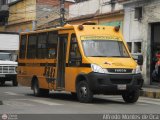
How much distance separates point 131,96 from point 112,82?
1.69 meters

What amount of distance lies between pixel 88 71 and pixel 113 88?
1.03m

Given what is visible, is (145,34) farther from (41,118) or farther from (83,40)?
(41,118)

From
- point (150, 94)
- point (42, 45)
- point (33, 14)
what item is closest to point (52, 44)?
point (42, 45)

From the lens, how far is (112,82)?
656 inches

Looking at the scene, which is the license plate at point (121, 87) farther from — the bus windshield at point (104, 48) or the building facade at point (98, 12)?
the building facade at point (98, 12)

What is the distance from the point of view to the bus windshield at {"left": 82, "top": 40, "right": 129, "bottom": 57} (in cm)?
1748

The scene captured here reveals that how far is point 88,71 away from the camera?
1681 centimetres

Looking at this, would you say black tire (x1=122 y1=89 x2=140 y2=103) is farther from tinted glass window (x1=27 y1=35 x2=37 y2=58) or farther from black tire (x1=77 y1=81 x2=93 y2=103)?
tinted glass window (x1=27 y1=35 x2=37 y2=58)

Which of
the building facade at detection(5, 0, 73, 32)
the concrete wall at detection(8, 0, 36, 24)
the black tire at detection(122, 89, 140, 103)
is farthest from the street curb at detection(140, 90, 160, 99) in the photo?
the concrete wall at detection(8, 0, 36, 24)

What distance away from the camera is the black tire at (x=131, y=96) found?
58.0 feet

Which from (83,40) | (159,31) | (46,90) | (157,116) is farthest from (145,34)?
(157,116)

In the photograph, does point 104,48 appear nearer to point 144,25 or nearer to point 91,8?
point 144,25

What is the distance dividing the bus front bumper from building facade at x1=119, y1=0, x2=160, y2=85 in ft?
38.8

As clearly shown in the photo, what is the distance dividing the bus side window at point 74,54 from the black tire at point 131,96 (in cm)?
210
